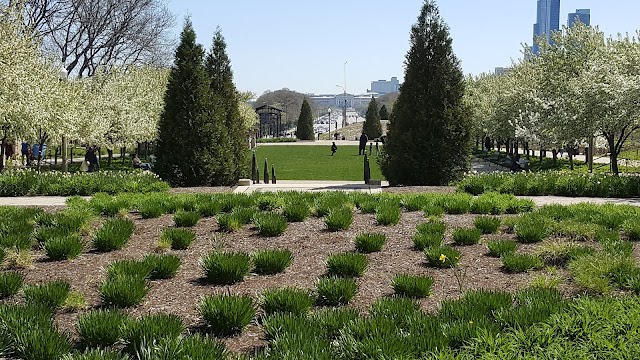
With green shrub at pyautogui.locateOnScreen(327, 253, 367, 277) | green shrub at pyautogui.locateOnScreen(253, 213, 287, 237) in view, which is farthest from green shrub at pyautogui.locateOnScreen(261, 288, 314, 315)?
green shrub at pyautogui.locateOnScreen(253, 213, 287, 237)

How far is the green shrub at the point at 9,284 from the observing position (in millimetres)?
5605

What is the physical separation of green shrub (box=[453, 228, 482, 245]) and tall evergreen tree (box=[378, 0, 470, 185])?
23.2ft

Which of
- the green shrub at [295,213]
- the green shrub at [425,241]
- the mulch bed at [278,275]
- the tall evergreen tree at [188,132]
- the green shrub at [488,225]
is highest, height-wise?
the tall evergreen tree at [188,132]

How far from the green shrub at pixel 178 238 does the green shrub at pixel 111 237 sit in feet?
1.49

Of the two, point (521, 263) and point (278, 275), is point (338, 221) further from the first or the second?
point (521, 263)

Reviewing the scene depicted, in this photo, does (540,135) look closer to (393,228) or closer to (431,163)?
(431,163)

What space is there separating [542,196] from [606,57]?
13231 mm

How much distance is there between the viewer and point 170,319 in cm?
454

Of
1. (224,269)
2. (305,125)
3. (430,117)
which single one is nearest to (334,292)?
(224,269)

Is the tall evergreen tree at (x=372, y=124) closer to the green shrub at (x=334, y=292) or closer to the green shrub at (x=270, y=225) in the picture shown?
the green shrub at (x=270, y=225)

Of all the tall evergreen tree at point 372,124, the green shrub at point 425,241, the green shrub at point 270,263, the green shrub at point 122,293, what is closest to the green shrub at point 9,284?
the green shrub at point 122,293

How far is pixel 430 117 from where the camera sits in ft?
47.9

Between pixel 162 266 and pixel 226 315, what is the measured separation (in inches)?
67.2

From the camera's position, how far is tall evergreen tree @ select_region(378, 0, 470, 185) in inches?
572
